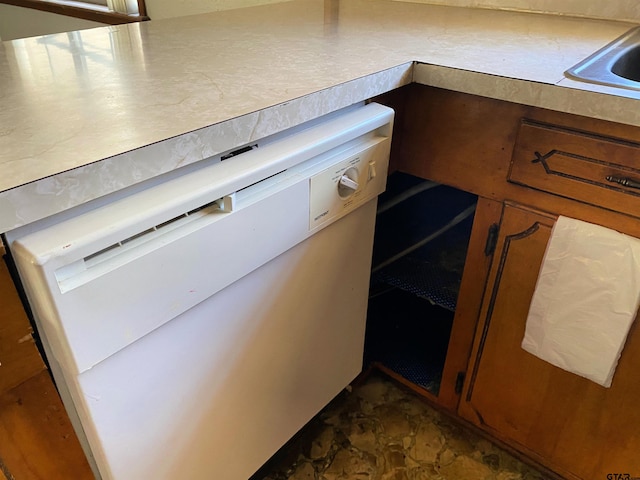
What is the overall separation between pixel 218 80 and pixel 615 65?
0.73 m

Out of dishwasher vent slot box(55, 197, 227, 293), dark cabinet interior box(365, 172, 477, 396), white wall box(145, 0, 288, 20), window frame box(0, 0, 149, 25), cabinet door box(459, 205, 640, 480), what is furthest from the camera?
window frame box(0, 0, 149, 25)

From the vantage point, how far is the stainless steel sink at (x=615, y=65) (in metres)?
0.78

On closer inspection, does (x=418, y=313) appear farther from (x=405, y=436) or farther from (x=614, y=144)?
(x=614, y=144)

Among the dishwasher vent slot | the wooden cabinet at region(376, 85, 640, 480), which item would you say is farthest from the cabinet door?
the dishwasher vent slot

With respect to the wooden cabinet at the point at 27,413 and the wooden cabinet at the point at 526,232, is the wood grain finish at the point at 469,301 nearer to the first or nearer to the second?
the wooden cabinet at the point at 526,232

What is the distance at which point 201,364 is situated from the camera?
73 cm

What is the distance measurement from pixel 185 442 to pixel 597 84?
0.81 m

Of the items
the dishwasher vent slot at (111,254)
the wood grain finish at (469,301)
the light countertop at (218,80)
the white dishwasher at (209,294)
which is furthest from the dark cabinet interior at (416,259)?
the dishwasher vent slot at (111,254)

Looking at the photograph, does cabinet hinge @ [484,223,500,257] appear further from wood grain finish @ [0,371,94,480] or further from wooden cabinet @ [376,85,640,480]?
wood grain finish @ [0,371,94,480]

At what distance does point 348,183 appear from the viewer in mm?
829

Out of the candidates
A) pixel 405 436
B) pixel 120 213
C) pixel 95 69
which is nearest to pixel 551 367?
pixel 405 436

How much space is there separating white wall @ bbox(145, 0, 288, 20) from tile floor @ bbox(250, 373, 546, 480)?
1280mm

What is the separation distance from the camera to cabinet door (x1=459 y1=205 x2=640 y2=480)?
35.8 inches

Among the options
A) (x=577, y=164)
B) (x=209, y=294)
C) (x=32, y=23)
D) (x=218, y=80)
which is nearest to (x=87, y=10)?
(x=32, y=23)
